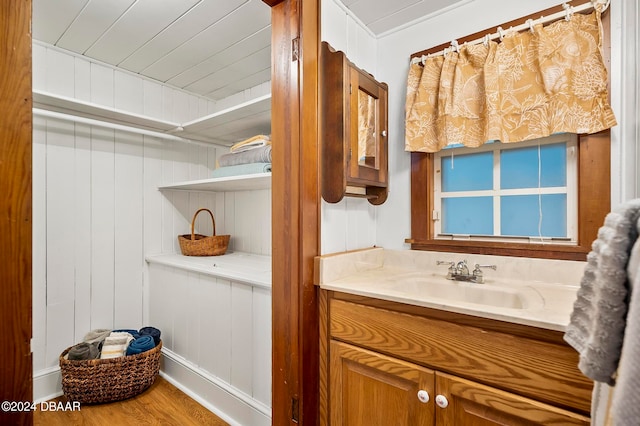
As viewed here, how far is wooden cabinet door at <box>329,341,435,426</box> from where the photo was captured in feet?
3.52

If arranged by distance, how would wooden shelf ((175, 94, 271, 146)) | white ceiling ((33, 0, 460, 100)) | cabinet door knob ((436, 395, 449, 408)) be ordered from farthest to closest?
wooden shelf ((175, 94, 271, 146)) → white ceiling ((33, 0, 460, 100)) → cabinet door knob ((436, 395, 449, 408))

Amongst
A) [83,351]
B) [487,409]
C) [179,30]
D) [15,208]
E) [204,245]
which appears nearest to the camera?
[15,208]

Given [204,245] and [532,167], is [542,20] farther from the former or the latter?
[204,245]

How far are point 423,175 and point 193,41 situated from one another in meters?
1.51

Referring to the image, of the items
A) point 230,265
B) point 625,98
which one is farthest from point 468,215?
point 230,265

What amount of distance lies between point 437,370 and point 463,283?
45 cm

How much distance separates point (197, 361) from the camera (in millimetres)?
1942

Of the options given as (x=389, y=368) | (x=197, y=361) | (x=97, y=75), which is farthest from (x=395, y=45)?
(x=197, y=361)

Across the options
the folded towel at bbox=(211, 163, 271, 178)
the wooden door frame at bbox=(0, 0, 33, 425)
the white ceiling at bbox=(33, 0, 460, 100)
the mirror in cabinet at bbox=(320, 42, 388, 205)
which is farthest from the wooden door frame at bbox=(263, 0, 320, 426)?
the wooden door frame at bbox=(0, 0, 33, 425)

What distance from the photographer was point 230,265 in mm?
1938

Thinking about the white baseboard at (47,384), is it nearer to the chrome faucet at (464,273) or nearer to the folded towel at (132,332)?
the folded towel at (132,332)

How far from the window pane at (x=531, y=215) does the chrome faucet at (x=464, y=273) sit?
0.67 feet

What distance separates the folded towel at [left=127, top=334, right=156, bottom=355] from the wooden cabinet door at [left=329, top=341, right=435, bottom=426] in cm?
127

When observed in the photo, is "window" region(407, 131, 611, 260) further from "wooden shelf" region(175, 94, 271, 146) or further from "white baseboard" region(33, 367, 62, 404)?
"white baseboard" region(33, 367, 62, 404)
